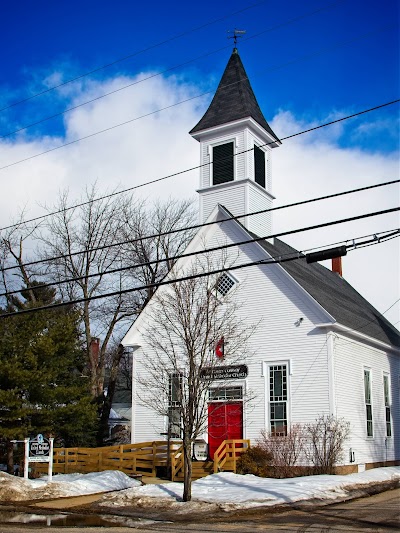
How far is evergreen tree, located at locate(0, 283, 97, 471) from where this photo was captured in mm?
22141

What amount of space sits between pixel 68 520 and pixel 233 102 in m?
19.6

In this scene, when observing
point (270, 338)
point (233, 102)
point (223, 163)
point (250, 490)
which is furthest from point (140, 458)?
point (233, 102)

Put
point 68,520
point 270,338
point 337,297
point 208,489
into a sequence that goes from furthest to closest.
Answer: point 337,297, point 270,338, point 208,489, point 68,520

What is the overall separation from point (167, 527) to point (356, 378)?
12.7m

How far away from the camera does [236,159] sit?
26938 millimetres

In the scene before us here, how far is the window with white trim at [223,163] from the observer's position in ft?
88.8

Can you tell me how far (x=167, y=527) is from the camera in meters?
13.2

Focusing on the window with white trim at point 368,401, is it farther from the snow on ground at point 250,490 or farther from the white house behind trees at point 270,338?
the snow on ground at point 250,490

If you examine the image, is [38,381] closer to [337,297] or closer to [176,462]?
[176,462]

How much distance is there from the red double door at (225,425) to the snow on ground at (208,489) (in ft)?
10.2

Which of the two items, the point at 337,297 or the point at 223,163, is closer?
the point at 223,163

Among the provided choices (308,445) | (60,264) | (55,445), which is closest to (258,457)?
(308,445)

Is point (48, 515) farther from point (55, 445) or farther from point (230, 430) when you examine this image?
point (55, 445)

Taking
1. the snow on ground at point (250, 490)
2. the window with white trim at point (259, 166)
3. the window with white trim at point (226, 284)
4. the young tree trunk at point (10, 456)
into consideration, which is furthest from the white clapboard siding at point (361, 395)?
the young tree trunk at point (10, 456)
